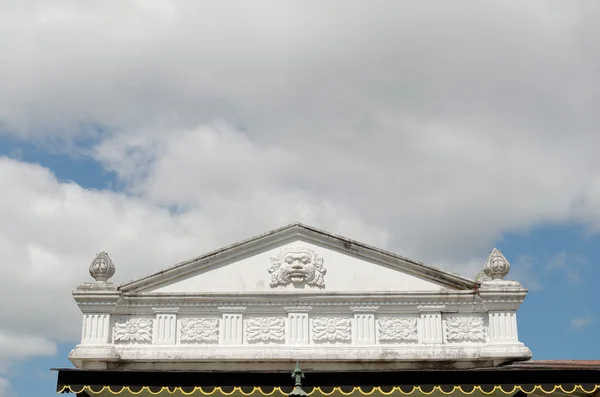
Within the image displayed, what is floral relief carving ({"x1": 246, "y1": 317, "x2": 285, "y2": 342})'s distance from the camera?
56.3 ft

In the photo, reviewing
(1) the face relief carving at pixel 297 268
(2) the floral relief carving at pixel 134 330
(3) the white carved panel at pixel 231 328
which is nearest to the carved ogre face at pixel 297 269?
(1) the face relief carving at pixel 297 268

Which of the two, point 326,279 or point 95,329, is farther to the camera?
point 326,279

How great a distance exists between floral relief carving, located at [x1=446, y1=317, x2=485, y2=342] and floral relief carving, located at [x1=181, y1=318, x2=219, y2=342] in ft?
17.9

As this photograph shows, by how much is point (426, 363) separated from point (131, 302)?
23.1 ft

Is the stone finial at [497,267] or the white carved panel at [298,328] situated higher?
the stone finial at [497,267]


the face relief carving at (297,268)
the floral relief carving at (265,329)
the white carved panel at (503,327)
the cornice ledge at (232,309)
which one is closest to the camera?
the white carved panel at (503,327)

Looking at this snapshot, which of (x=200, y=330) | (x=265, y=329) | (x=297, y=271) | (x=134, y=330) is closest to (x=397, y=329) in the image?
(x=297, y=271)

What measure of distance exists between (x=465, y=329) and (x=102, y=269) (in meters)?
8.68

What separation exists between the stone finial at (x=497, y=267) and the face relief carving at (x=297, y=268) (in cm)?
391

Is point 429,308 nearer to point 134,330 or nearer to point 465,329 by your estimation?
point 465,329

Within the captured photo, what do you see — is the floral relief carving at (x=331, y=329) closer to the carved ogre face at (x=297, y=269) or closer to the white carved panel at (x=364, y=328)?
the white carved panel at (x=364, y=328)

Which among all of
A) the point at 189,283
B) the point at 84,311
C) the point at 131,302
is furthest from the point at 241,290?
the point at 84,311

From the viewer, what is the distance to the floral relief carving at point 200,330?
17.2 metres

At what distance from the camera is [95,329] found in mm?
17062
